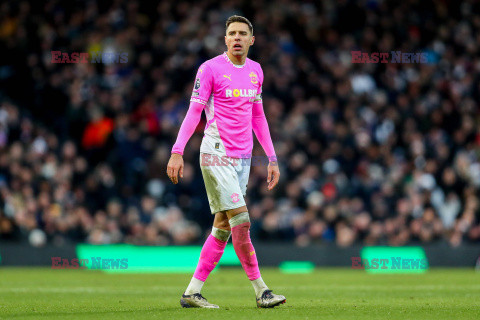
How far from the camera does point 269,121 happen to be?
19031mm

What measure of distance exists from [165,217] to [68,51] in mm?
5066

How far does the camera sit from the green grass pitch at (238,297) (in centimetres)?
705

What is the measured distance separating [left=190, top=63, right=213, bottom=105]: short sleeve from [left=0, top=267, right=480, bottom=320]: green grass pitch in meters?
1.94

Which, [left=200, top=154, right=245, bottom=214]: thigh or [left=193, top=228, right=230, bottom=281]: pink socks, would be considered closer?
[left=200, top=154, right=245, bottom=214]: thigh

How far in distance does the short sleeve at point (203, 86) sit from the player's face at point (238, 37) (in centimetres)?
31

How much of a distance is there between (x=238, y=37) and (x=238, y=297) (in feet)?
10.5

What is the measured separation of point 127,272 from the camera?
1605cm

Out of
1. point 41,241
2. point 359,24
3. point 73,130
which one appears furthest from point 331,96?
point 41,241

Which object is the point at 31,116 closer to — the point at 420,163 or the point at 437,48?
the point at 420,163

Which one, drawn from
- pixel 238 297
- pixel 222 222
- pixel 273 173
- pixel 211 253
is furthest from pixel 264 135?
pixel 238 297

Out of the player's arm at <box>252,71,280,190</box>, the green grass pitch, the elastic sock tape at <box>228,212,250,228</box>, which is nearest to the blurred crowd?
the green grass pitch

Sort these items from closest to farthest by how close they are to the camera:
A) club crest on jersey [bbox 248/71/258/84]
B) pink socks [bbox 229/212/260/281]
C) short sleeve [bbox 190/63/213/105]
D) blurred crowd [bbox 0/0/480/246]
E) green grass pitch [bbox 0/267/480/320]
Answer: green grass pitch [bbox 0/267/480/320] < pink socks [bbox 229/212/260/281] < short sleeve [bbox 190/63/213/105] < club crest on jersey [bbox 248/71/258/84] < blurred crowd [bbox 0/0/480/246]

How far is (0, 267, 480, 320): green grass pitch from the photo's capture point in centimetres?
705

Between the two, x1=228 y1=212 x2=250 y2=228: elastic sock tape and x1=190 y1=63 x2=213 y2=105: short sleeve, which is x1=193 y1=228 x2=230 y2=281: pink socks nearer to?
x1=228 y1=212 x2=250 y2=228: elastic sock tape
